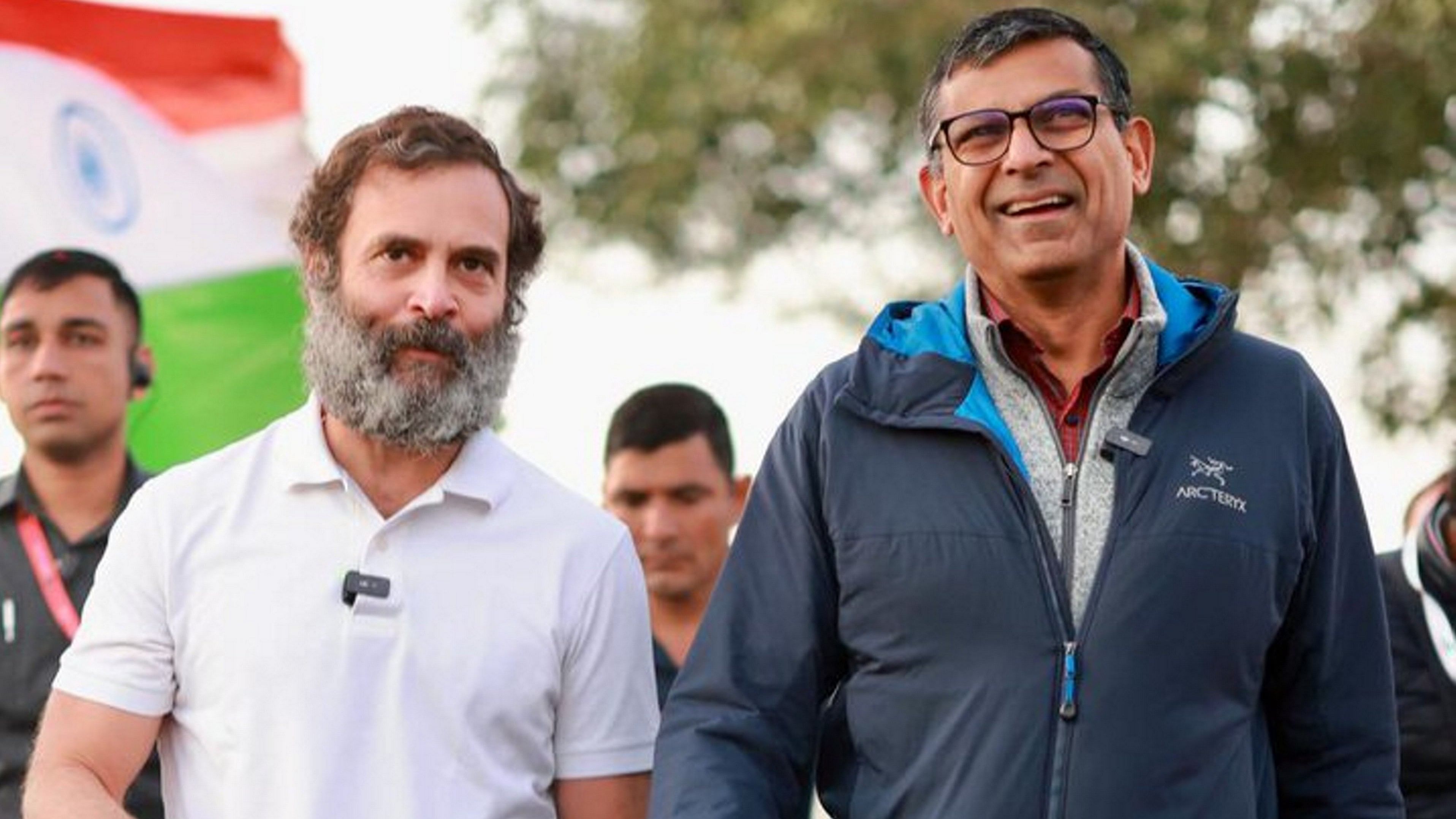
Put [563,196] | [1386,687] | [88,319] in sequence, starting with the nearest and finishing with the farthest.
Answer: [1386,687] < [88,319] < [563,196]

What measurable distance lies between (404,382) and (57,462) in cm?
312

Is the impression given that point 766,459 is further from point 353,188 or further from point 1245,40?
point 1245,40

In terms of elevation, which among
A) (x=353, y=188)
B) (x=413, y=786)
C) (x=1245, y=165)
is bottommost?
(x=413, y=786)

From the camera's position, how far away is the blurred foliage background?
15.4 meters

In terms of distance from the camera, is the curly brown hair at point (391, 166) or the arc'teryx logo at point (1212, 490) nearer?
the arc'teryx logo at point (1212, 490)

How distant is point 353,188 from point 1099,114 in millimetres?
1358

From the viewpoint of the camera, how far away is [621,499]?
28.4 ft

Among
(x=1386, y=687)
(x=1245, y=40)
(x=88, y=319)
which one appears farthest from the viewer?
(x=1245, y=40)

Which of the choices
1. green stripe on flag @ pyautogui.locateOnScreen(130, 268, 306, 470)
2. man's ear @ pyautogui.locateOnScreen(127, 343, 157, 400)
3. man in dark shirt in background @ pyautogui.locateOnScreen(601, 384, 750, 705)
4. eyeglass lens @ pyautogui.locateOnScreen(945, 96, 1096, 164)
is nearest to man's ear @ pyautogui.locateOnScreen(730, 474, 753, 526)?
man in dark shirt in background @ pyautogui.locateOnScreen(601, 384, 750, 705)

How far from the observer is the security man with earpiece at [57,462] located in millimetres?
7441

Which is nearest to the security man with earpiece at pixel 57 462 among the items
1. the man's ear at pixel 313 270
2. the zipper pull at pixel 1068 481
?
the man's ear at pixel 313 270

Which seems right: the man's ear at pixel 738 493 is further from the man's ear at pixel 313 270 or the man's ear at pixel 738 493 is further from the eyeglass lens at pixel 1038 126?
the eyeglass lens at pixel 1038 126

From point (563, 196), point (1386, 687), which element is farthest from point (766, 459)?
point (563, 196)

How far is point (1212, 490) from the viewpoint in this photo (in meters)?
4.71
